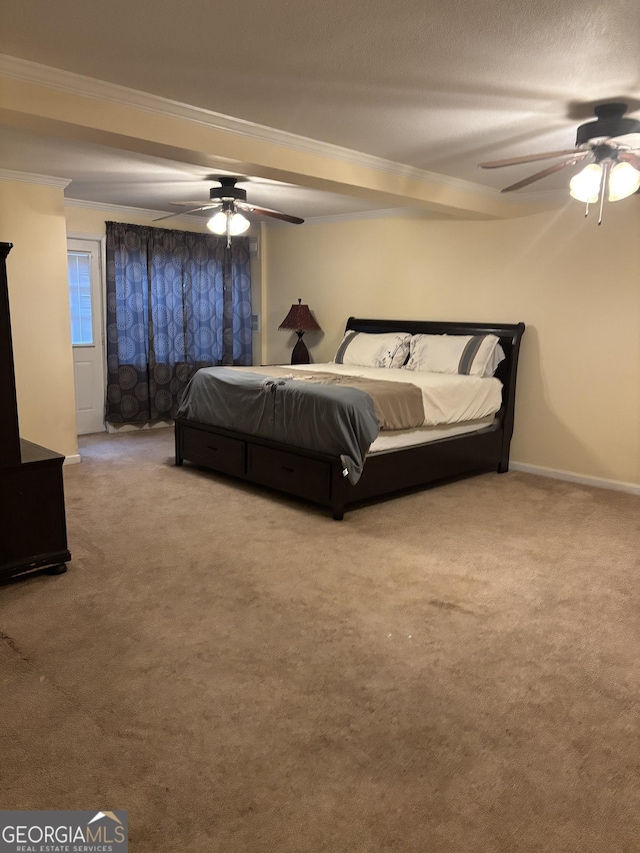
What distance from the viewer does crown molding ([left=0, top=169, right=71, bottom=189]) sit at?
4.65 metres

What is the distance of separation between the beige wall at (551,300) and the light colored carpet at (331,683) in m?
1.26

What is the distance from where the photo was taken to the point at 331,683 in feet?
7.68

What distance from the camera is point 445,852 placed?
1.62 meters

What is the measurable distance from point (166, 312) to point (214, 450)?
2.42 m

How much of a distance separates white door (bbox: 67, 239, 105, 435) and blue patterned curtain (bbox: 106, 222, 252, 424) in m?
0.16

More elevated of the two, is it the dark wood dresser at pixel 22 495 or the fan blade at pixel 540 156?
the fan blade at pixel 540 156

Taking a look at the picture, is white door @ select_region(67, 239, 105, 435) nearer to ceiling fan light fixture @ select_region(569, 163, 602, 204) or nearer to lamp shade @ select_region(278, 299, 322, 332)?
lamp shade @ select_region(278, 299, 322, 332)

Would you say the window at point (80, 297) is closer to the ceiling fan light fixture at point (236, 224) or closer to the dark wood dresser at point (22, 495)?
the ceiling fan light fixture at point (236, 224)

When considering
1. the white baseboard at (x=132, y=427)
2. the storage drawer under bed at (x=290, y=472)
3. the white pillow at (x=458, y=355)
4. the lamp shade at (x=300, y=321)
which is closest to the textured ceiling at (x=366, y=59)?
the white pillow at (x=458, y=355)

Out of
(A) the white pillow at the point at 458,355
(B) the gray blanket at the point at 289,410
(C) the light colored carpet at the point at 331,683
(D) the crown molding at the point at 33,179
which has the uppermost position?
(D) the crown molding at the point at 33,179

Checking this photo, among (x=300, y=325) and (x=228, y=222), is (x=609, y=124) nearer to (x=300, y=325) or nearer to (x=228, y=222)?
(x=228, y=222)

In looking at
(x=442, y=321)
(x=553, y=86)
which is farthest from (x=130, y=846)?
(x=442, y=321)

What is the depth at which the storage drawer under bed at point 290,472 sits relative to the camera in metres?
4.09

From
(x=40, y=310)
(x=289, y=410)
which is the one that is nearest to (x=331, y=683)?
(x=289, y=410)
